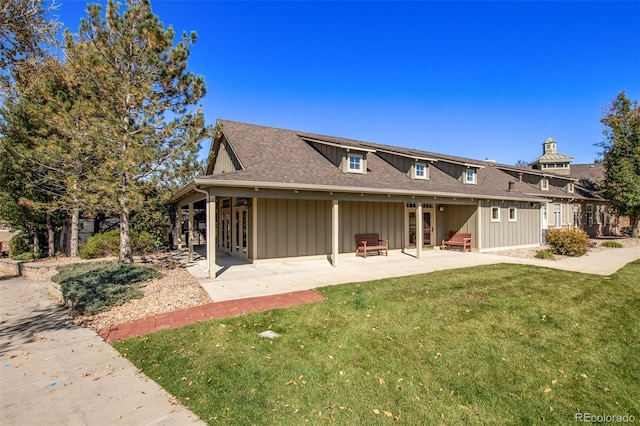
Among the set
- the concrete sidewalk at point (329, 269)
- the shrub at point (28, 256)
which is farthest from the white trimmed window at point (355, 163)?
the shrub at point (28, 256)

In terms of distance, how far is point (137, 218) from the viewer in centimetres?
1548

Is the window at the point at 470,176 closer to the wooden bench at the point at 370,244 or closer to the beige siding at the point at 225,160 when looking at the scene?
the wooden bench at the point at 370,244

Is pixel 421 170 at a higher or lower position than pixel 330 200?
higher

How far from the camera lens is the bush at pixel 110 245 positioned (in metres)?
13.3

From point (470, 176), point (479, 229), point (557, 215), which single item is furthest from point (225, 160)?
point (557, 215)

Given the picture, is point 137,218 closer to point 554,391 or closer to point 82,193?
point 82,193

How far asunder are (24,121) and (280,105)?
12.6 metres

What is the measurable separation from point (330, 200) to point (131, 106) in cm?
790

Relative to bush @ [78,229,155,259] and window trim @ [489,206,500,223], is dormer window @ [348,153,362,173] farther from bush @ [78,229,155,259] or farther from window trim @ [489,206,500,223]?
bush @ [78,229,155,259]

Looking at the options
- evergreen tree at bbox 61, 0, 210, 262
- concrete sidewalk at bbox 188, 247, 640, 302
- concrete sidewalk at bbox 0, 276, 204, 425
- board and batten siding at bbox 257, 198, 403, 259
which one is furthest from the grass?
evergreen tree at bbox 61, 0, 210, 262

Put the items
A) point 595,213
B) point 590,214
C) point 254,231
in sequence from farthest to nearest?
point 595,213 → point 590,214 → point 254,231

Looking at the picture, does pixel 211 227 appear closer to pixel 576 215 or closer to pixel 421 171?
pixel 421 171

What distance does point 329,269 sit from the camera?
10.3 meters

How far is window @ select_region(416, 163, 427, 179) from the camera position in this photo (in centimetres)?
1539
